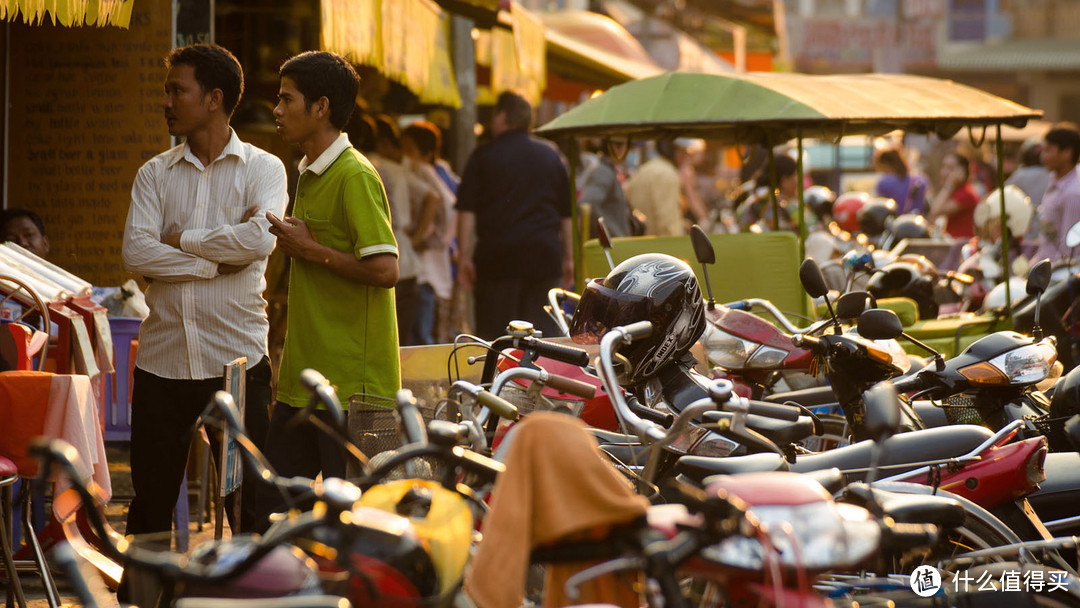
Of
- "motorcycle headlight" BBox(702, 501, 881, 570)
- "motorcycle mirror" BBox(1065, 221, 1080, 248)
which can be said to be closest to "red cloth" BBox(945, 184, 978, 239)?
"motorcycle mirror" BBox(1065, 221, 1080, 248)

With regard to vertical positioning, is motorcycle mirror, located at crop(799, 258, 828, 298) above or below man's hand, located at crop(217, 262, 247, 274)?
below

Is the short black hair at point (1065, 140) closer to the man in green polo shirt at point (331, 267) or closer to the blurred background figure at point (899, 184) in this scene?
the blurred background figure at point (899, 184)

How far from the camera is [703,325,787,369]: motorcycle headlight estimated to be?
6.18 metres

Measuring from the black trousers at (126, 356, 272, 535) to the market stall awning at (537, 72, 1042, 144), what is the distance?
165 inches

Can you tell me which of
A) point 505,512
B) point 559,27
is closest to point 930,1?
point 559,27

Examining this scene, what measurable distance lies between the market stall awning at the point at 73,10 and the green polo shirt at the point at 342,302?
1.15 m

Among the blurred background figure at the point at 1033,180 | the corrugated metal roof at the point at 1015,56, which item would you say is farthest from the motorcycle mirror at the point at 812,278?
the corrugated metal roof at the point at 1015,56

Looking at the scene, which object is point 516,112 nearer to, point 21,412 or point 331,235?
point 331,235

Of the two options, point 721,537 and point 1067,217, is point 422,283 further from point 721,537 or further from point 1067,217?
point 721,537

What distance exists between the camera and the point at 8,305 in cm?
607

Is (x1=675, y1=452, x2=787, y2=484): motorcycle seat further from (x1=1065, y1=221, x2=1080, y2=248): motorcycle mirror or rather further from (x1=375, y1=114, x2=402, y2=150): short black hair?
(x1=375, y1=114, x2=402, y2=150): short black hair

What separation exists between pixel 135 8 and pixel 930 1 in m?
47.1

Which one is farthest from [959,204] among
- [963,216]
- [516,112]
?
[516,112]

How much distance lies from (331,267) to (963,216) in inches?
439
